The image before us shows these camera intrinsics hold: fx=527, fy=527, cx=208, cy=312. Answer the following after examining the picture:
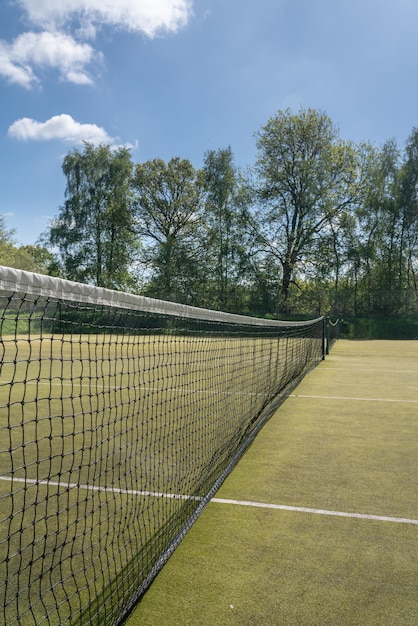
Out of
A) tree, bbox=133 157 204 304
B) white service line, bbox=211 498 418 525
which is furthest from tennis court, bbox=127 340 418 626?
tree, bbox=133 157 204 304

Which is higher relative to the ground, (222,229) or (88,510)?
(222,229)

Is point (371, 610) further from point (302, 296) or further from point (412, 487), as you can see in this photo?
point (302, 296)

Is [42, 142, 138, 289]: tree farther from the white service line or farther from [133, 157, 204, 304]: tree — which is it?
the white service line

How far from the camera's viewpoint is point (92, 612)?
226 centimetres

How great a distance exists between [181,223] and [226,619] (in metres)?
37.2

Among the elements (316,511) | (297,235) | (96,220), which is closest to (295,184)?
(297,235)

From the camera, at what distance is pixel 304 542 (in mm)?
2967

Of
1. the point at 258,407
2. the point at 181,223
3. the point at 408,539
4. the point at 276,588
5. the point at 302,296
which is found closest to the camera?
the point at 276,588

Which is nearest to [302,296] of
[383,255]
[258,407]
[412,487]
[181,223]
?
[383,255]

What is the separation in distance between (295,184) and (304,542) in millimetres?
32607

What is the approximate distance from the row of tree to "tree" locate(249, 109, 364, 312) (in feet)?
0.21

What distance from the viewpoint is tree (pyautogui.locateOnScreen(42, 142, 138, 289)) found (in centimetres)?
3800

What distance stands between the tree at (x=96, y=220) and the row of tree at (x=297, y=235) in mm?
427

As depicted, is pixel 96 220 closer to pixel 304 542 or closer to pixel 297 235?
pixel 297 235
